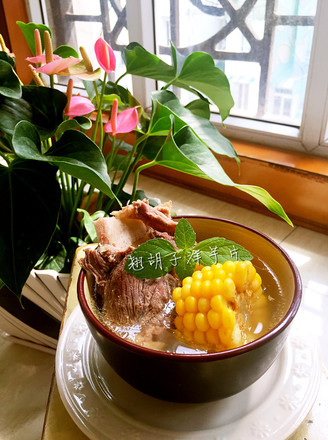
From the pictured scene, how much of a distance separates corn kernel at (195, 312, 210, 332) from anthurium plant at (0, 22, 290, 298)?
0.23 meters

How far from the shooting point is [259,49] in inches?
46.3

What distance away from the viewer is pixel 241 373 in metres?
0.39

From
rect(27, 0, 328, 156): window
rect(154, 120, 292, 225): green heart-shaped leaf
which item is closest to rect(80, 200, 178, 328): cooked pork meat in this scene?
rect(154, 120, 292, 225): green heart-shaped leaf

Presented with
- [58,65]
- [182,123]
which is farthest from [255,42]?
[58,65]

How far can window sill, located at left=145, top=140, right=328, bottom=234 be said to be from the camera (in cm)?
105

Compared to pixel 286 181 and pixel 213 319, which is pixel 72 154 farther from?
pixel 286 181

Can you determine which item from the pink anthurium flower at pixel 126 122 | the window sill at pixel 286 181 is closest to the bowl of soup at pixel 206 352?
the pink anthurium flower at pixel 126 122

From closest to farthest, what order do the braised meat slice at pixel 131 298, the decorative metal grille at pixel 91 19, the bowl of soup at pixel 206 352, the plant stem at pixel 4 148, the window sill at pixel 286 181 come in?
the bowl of soup at pixel 206 352
the braised meat slice at pixel 131 298
the plant stem at pixel 4 148
the window sill at pixel 286 181
the decorative metal grille at pixel 91 19

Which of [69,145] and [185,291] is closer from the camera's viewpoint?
[185,291]

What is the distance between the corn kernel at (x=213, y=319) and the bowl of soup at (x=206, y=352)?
0.03 metres

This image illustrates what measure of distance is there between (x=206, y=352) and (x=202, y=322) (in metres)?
0.04

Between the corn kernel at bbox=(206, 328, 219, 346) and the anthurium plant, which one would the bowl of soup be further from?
the anthurium plant

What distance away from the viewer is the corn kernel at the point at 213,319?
404 mm

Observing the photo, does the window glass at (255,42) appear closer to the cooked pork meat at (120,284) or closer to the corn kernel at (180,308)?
the cooked pork meat at (120,284)
